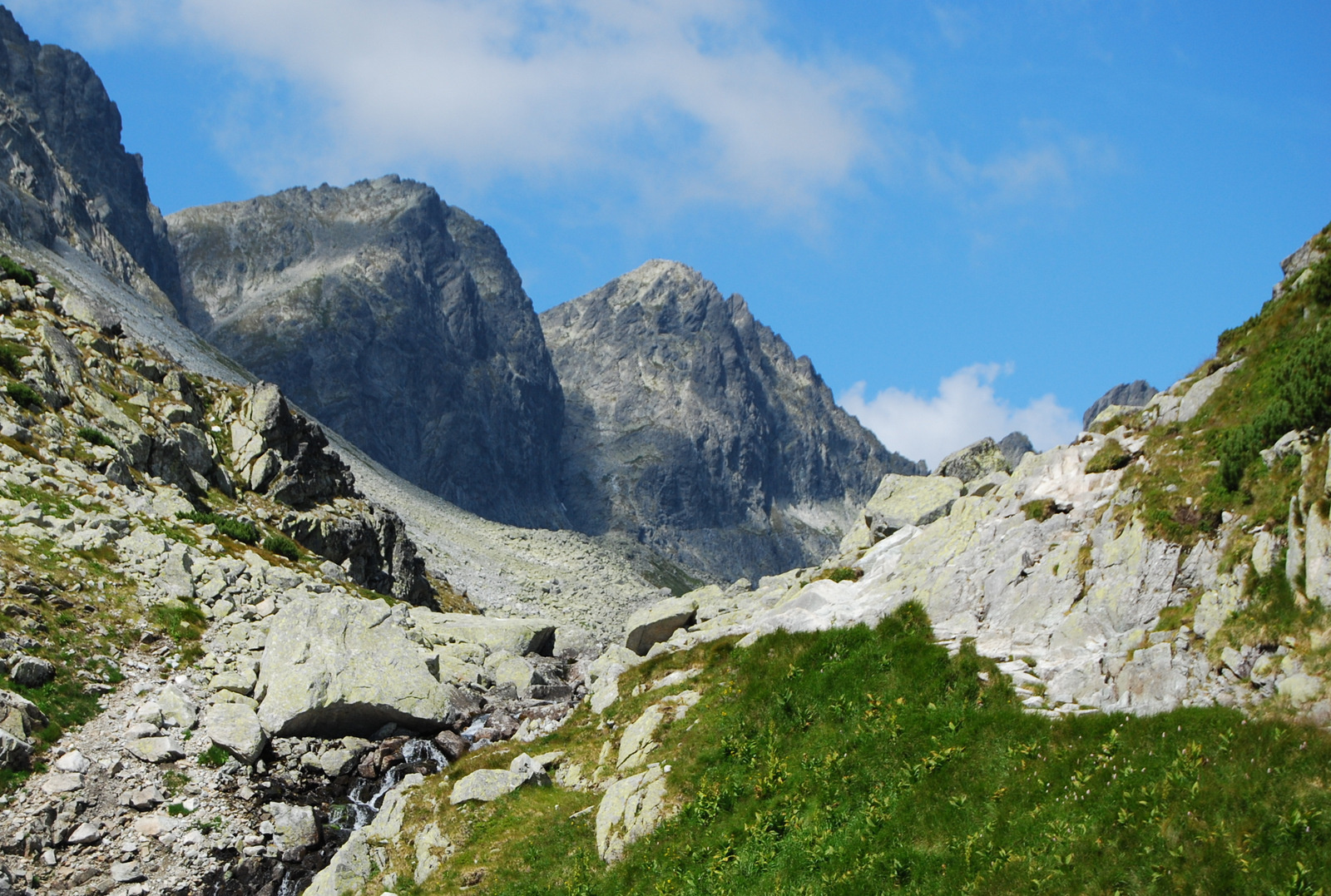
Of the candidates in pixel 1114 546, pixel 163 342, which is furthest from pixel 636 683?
pixel 163 342

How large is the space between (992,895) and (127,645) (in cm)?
3078

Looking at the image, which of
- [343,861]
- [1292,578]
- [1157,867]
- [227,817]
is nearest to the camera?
[1157,867]

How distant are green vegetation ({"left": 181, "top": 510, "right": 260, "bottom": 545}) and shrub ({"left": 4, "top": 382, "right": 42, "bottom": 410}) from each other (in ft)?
30.6

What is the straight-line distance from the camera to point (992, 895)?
12.6 m

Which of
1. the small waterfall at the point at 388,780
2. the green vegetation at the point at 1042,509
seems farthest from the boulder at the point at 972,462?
the small waterfall at the point at 388,780

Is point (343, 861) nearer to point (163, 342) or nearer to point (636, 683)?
point (636, 683)

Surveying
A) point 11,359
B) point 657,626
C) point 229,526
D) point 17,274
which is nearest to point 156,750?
point 657,626

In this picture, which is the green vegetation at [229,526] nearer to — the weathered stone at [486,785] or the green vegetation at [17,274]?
the green vegetation at [17,274]

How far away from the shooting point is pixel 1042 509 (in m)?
22.7

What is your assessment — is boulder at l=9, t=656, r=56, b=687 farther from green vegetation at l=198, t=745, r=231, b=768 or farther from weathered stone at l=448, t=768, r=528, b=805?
weathered stone at l=448, t=768, r=528, b=805

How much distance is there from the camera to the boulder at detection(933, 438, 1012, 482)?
50750mm

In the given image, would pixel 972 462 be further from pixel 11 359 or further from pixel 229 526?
pixel 11 359

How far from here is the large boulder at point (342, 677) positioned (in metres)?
31.0

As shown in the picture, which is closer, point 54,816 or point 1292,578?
point 1292,578
